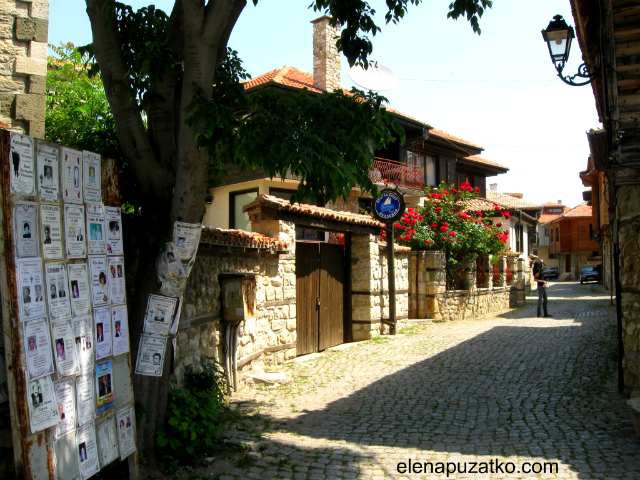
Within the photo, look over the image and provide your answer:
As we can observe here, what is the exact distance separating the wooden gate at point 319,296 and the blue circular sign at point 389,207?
1.50 meters

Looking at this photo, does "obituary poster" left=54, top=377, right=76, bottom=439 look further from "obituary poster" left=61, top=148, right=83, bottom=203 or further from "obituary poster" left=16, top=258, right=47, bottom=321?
"obituary poster" left=61, top=148, right=83, bottom=203

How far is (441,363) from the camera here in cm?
905

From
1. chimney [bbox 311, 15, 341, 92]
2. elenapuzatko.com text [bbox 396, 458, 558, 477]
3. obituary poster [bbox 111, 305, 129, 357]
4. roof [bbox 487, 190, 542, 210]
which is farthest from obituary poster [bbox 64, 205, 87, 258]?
roof [bbox 487, 190, 542, 210]

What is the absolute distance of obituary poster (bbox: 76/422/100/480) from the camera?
11.6 feet

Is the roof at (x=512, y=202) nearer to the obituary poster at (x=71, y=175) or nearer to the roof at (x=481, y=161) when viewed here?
the roof at (x=481, y=161)

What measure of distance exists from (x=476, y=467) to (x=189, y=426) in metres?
2.38

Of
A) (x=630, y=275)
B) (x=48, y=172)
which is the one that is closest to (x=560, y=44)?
(x=630, y=275)

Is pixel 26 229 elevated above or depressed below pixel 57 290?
above

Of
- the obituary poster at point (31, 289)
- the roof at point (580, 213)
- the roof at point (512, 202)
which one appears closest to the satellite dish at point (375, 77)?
the obituary poster at point (31, 289)

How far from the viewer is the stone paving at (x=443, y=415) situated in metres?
4.66

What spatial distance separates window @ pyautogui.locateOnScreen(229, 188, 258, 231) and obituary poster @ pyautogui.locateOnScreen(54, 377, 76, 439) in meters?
14.0

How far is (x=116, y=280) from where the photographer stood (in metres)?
4.06

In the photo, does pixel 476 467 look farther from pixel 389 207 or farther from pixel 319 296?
pixel 389 207

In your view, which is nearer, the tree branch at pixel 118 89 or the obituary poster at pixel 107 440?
the obituary poster at pixel 107 440
